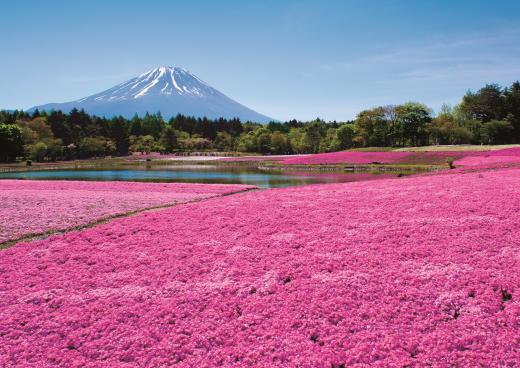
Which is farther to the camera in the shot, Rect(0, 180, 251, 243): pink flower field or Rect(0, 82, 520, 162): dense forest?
Rect(0, 82, 520, 162): dense forest

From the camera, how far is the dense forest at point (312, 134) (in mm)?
103500

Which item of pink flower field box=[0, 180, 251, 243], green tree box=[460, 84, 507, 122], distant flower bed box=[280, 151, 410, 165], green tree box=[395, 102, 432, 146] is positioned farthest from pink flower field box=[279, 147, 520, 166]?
green tree box=[460, 84, 507, 122]

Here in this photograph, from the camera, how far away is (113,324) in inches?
336

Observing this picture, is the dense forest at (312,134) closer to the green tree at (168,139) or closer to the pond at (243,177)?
the green tree at (168,139)

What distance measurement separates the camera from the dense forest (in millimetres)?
103500

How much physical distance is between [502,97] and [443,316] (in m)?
131

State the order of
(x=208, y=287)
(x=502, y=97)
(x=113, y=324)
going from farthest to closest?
(x=502, y=97)
(x=208, y=287)
(x=113, y=324)

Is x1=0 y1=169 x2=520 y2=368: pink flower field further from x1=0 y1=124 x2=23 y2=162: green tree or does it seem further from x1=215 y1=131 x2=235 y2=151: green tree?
x1=215 y1=131 x2=235 y2=151: green tree

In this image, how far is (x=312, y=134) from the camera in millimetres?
136625

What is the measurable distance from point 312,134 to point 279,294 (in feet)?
428

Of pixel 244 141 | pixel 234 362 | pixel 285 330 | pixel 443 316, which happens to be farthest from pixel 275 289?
Answer: pixel 244 141

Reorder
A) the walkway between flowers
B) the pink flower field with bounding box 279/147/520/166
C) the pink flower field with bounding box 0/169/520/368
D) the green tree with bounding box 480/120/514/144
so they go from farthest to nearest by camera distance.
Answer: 1. the green tree with bounding box 480/120/514/144
2. the pink flower field with bounding box 279/147/520/166
3. the walkway between flowers
4. the pink flower field with bounding box 0/169/520/368

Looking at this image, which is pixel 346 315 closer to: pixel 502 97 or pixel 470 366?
pixel 470 366

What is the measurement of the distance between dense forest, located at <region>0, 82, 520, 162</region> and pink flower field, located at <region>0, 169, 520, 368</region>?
100 metres
